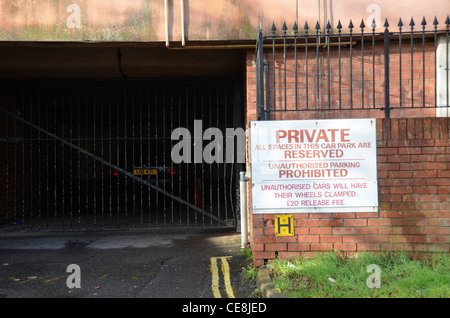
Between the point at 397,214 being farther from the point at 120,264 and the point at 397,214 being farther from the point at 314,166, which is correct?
the point at 120,264

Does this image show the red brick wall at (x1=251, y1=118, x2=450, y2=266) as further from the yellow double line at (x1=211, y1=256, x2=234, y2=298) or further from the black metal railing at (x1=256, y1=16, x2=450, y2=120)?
the black metal railing at (x1=256, y1=16, x2=450, y2=120)

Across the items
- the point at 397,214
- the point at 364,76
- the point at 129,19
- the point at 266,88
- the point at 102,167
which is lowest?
the point at 397,214

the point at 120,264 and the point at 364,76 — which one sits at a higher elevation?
the point at 364,76

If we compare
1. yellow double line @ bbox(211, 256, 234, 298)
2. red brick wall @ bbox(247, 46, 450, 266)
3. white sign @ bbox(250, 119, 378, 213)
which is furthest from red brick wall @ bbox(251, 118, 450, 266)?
yellow double line @ bbox(211, 256, 234, 298)

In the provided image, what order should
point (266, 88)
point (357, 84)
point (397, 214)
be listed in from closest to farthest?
point (397, 214), point (266, 88), point (357, 84)

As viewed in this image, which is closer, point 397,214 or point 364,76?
point 397,214

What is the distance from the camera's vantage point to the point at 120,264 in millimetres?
5898

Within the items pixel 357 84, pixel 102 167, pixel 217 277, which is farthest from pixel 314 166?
pixel 102 167

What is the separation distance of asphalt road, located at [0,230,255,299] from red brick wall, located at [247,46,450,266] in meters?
0.91

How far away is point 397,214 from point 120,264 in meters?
3.97

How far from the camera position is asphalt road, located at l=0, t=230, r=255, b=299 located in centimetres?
479

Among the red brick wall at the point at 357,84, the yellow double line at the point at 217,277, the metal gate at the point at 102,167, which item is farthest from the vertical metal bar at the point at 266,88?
the metal gate at the point at 102,167

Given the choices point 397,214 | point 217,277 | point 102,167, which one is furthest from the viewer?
point 102,167

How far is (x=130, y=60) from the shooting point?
23.1 ft
